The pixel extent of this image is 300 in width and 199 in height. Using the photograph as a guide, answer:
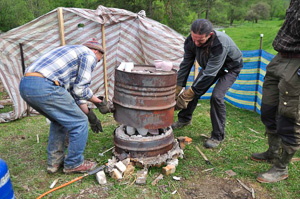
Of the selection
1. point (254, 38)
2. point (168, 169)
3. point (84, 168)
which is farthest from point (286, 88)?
point (254, 38)

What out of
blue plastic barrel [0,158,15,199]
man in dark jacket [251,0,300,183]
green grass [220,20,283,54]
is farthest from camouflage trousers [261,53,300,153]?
green grass [220,20,283,54]

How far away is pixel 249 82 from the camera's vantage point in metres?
5.90

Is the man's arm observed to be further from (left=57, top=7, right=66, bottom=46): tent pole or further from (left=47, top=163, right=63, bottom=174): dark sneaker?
(left=57, top=7, right=66, bottom=46): tent pole

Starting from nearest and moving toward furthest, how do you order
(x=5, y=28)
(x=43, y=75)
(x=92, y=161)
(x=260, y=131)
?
(x=43, y=75), (x=92, y=161), (x=260, y=131), (x=5, y=28)

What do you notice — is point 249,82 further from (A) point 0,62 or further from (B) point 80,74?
(A) point 0,62

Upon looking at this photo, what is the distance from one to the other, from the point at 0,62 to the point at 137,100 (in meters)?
3.53

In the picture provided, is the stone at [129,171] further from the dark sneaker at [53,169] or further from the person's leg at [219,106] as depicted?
the person's leg at [219,106]

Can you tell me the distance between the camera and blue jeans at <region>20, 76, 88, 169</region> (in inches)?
107

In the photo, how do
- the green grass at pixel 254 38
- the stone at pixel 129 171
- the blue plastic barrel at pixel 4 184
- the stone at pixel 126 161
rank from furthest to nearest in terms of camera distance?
the green grass at pixel 254 38
the stone at pixel 126 161
the stone at pixel 129 171
the blue plastic barrel at pixel 4 184

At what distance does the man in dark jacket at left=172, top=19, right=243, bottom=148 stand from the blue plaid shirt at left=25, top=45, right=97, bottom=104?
1531 millimetres

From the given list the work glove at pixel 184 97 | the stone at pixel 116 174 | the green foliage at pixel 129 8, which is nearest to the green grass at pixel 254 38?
the green foliage at pixel 129 8

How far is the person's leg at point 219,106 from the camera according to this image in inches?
157

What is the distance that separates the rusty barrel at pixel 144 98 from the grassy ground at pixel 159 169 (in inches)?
28.8

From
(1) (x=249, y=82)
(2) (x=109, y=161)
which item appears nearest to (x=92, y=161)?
(2) (x=109, y=161)
